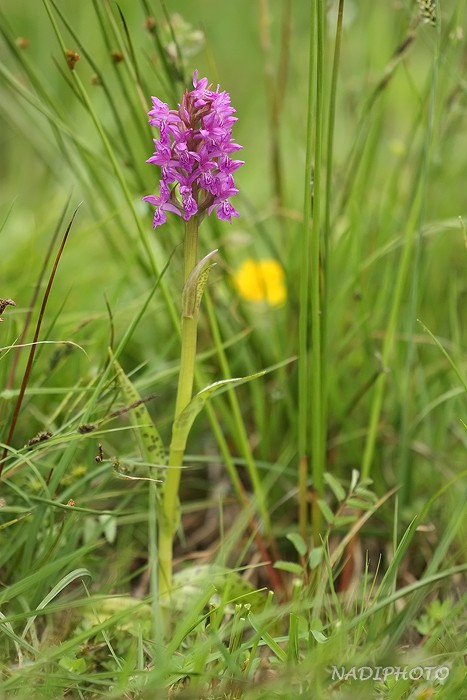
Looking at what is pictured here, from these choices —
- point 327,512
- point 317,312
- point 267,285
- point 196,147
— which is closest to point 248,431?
point 267,285

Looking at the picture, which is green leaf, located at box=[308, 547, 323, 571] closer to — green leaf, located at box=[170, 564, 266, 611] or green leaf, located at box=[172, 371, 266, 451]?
green leaf, located at box=[170, 564, 266, 611]

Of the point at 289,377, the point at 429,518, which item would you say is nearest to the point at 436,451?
the point at 429,518

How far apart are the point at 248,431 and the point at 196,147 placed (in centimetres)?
101

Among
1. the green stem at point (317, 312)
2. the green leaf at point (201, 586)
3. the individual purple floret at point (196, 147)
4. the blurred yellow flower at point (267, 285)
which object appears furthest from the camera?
the blurred yellow flower at point (267, 285)

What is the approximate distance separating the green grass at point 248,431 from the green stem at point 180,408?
4 centimetres

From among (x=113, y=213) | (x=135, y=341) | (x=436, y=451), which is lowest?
(x=436, y=451)

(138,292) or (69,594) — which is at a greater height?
(138,292)

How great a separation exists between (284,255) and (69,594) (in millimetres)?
1236

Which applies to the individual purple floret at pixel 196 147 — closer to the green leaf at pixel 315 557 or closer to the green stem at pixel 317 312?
the green stem at pixel 317 312

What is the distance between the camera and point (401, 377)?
6.40 ft

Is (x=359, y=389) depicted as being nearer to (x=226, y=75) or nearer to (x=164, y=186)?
(x=164, y=186)

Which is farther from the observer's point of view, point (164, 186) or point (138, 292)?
point (138, 292)

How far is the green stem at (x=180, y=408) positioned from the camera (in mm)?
1309

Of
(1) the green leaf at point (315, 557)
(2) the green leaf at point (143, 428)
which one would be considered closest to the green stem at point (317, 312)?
(1) the green leaf at point (315, 557)
